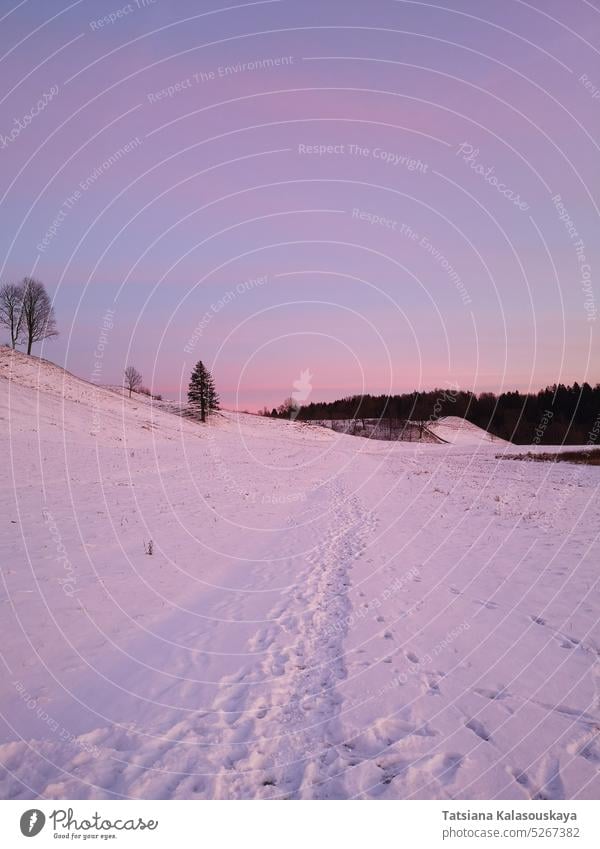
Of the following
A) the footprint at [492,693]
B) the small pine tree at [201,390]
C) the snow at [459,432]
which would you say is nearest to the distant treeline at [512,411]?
the snow at [459,432]

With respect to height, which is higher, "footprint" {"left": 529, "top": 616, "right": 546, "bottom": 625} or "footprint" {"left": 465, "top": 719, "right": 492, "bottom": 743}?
"footprint" {"left": 529, "top": 616, "right": 546, "bottom": 625}

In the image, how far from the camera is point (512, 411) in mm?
119688

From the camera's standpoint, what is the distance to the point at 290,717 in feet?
16.2

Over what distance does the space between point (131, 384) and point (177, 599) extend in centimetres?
9519

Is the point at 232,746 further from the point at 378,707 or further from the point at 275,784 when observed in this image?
the point at 378,707

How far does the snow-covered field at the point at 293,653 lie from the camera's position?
167 inches

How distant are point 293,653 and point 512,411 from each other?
127669 millimetres

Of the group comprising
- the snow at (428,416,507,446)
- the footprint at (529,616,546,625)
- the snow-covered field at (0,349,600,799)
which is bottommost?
the snow-covered field at (0,349,600,799)

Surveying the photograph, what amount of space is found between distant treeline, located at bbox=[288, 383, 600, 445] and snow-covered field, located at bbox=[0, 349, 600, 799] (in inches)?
2275

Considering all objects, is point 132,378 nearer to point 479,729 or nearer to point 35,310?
point 35,310

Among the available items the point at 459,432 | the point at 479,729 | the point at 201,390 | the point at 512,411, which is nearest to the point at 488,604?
the point at 479,729

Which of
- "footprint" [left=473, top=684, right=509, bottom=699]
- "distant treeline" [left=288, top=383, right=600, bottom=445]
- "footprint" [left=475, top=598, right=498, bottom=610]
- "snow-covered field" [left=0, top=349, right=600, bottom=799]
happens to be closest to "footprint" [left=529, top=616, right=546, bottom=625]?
"snow-covered field" [left=0, top=349, right=600, bottom=799]

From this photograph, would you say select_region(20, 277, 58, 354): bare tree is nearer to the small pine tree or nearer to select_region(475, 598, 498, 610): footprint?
the small pine tree

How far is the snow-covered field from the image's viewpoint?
4.23 m
